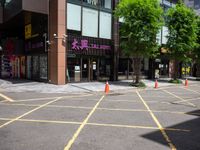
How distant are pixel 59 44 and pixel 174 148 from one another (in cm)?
1700

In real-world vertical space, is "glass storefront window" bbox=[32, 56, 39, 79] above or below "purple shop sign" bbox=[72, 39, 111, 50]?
below

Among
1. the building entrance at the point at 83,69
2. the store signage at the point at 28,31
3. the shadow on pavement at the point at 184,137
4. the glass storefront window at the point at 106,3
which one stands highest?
the glass storefront window at the point at 106,3

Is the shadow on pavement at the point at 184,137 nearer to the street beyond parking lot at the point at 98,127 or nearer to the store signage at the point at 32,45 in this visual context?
the street beyond parking lot at the point at 98,127

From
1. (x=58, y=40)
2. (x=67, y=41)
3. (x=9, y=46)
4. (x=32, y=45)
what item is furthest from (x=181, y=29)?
(x=9, y=46)

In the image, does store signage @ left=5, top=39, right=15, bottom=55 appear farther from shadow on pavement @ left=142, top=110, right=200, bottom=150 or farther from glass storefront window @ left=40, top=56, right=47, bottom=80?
shadow on pavement @ left=142, top=110, right=200, bottom=150

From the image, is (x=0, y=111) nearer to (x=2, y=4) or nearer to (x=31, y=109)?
(x=31, y=109)

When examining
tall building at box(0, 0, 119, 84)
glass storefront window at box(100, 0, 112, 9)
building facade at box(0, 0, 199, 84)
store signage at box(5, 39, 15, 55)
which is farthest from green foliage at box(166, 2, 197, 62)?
store signage at box(5, 39, 15, 55)

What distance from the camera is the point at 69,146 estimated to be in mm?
6391

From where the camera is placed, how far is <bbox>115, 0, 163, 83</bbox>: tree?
2205 cm

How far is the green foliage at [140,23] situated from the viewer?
72.3ft

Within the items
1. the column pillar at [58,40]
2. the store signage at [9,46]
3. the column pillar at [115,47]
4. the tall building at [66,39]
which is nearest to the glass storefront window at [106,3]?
the tall building at [66,39]

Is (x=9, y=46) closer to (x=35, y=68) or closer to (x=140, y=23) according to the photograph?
(x=35, y=68)

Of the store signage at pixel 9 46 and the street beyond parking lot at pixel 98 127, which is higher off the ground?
the store signage at pixel 9 46

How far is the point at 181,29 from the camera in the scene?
26875 millimetres
